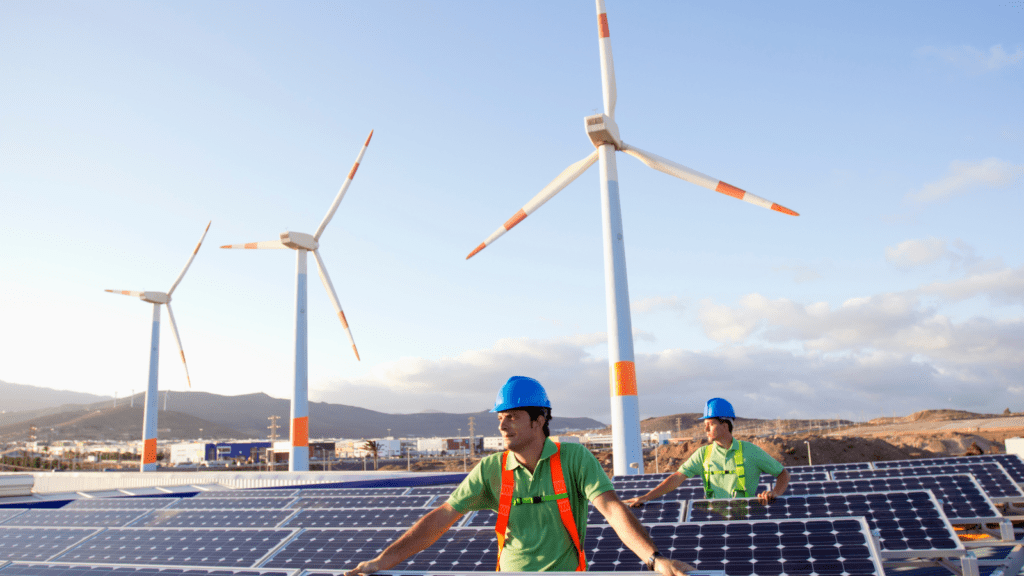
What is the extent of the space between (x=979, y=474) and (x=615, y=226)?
14.1 m

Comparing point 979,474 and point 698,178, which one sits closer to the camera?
point 979,474

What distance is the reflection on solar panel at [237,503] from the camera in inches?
661

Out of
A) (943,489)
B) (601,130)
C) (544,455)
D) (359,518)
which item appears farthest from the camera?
(601,130)

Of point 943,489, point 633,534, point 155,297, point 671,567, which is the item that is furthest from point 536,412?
point 155,297

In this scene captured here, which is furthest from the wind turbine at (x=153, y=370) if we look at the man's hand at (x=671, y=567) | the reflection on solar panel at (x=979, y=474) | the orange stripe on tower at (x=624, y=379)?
the man's hand at (x=671, y=567)

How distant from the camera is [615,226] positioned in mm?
26406

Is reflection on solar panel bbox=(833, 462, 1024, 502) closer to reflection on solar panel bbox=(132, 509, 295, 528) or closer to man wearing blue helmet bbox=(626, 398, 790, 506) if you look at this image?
man wearing blue helmet bbox=(626, 398, 790, 506)

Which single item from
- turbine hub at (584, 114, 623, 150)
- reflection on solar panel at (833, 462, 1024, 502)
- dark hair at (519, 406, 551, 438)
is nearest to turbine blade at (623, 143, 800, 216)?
turbine hub at (584, 114, 623, 150)

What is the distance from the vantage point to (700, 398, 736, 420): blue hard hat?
9.55 m

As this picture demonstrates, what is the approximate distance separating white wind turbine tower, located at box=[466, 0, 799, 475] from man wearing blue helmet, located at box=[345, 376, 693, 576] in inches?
716

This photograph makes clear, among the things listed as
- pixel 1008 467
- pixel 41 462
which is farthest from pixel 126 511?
pixel 41 462

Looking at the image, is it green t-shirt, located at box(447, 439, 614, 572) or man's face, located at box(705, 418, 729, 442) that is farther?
man's face, located at box(705, 418, 729, 442)

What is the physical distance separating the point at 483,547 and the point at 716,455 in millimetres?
3751

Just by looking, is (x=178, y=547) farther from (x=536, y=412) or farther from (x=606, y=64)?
(x=606, y=64)
